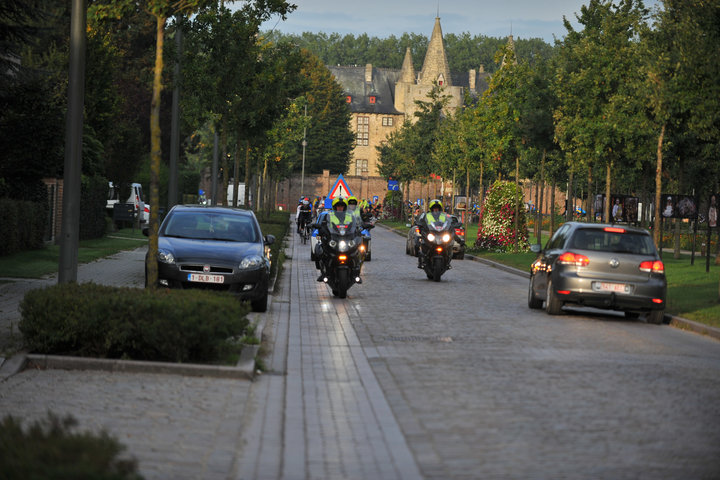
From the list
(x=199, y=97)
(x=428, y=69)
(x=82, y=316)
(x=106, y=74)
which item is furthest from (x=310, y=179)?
(x=82, y=316)

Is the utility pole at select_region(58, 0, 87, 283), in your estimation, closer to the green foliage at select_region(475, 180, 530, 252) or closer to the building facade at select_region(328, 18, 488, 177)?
the green foliage at select_region(475, 180, 530, 252)

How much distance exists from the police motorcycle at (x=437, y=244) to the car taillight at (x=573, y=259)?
7161 millimetres

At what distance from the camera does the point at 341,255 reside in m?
19.6

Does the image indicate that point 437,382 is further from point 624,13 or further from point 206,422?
point 624,13

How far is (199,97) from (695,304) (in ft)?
45.5

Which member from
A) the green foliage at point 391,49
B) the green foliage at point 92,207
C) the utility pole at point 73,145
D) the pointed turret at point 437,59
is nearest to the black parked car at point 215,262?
the utility pole at point 73,145

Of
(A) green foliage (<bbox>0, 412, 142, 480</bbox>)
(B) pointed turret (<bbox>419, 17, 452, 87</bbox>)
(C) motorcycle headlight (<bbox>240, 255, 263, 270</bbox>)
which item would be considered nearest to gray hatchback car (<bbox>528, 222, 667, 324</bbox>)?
(C) motorcycle headlight (<bbox>240, 255, 263, 270</bbox>)

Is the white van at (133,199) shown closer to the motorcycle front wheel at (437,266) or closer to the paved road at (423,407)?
the motorcycle front wheel at (437,266)

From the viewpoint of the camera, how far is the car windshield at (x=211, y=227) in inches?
690

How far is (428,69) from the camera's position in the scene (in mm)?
137000

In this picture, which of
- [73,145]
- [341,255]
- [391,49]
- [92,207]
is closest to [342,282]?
[341,255]

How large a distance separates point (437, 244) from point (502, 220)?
1560 cm

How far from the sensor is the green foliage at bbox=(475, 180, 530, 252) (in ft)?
129

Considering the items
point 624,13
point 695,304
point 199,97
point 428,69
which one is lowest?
point 695,304
